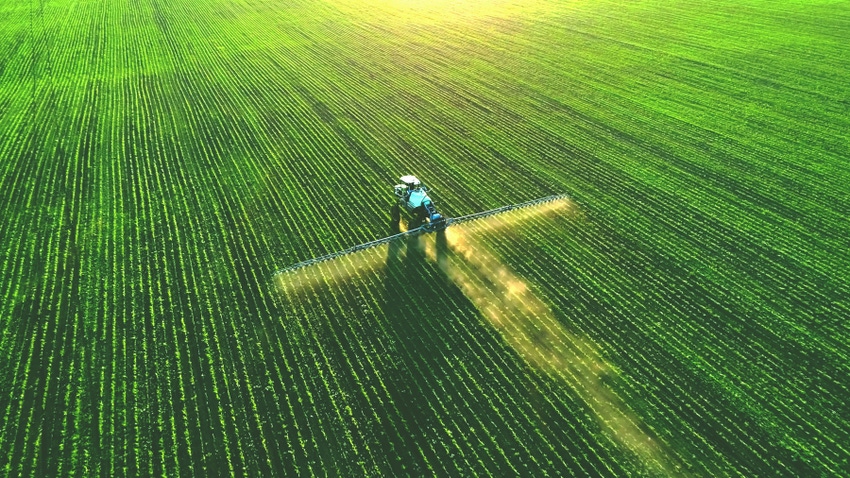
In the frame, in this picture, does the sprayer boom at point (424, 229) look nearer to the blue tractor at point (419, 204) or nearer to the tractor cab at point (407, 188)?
the blue tractor at point (419, 204)

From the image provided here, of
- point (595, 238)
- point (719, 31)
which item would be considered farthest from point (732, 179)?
point (719, 31)

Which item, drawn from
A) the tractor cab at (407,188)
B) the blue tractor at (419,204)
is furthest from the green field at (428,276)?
the tractor cab at (407,188)

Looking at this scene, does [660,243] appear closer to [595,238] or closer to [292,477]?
[595,238]

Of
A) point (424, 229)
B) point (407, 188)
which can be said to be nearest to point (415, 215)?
point (424, 229)

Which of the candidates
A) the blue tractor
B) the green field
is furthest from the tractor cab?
the green field

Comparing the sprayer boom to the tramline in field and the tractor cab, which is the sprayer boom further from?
the tractor cab

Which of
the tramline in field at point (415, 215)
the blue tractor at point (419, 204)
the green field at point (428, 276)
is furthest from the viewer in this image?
the blue tractor at point (419, 204)

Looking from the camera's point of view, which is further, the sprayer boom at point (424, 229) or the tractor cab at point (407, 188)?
the tractor cab at point (407, 188)
